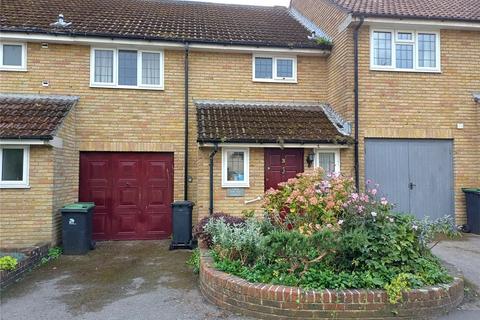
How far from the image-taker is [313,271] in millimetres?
4484

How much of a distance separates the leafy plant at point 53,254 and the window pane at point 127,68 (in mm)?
4277

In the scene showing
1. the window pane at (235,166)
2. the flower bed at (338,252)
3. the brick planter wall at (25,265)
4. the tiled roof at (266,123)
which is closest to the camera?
the flower bed at (338,252)

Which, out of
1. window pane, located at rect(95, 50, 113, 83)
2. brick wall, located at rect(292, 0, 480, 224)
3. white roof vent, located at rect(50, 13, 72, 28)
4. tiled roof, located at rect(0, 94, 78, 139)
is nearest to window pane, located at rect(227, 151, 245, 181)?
brick wall, located at rect(292, 0, 480, 224)

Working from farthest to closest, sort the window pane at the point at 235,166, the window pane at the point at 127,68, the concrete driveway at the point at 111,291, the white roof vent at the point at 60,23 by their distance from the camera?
1. the window pane at the point at 127,68
2. the white roof vent at the point at 60,23
3. the window pane at the point at 235,166
4. the concrete driveway at the point at 111,291

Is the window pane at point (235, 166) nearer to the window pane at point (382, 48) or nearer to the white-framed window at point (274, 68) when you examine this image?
the white-framed window at point (274, 68)

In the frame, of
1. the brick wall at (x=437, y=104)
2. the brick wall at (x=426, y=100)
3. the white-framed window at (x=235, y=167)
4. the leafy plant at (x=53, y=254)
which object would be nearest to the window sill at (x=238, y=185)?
the white-framed window at (x=235, y=167)

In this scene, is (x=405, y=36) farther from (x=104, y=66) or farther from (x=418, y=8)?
(x=104, y=66)

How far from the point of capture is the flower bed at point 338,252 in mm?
4277

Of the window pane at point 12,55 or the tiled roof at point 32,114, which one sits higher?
the window pane at point 12,55

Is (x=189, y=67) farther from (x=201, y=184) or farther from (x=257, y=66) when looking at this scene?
(x=201, y=184)

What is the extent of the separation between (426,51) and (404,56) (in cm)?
63

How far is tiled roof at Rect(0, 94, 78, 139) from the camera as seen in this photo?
7.19 m

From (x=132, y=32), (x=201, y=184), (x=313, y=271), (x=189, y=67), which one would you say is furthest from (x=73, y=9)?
(x=313, y=271)

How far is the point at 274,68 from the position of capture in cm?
995
